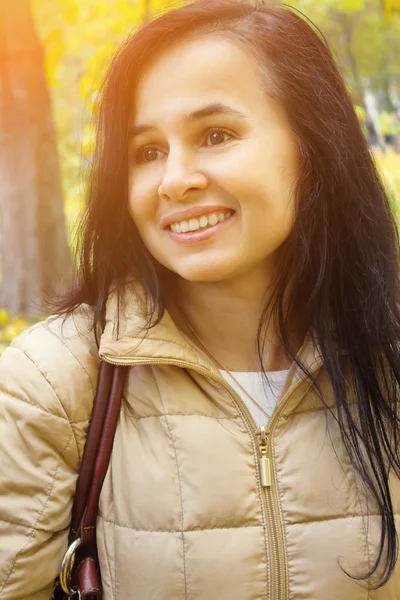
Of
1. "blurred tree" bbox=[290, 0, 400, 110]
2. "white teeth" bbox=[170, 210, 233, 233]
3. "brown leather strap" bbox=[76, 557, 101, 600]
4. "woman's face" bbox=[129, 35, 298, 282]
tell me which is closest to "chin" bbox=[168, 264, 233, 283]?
"woman's face" bbox=[129, 35, 298, 282]

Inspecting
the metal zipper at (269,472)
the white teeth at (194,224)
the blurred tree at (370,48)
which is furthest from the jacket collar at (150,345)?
the blurred tree at (370,48)

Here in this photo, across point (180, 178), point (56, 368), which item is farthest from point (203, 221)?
point (56, 368)

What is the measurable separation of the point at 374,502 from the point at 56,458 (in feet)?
2.68

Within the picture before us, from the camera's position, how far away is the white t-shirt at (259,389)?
1838 millimetres

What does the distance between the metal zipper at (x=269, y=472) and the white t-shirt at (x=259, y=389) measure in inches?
2.6

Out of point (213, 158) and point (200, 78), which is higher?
point (200, 78)

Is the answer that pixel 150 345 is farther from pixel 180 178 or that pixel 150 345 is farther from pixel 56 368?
pixel 180 178

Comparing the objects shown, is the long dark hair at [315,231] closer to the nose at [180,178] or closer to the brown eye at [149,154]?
the brown eye at [149,154]

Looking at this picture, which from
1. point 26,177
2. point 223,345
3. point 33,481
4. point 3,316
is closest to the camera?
point 33,481

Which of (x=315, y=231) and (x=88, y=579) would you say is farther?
(x=315, y=231)

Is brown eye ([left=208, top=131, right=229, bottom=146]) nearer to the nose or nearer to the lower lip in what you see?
the nose

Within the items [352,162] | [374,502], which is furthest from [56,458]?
[352,162]

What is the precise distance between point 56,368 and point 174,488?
0.42m

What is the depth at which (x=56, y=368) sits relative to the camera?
1713 millimetres
